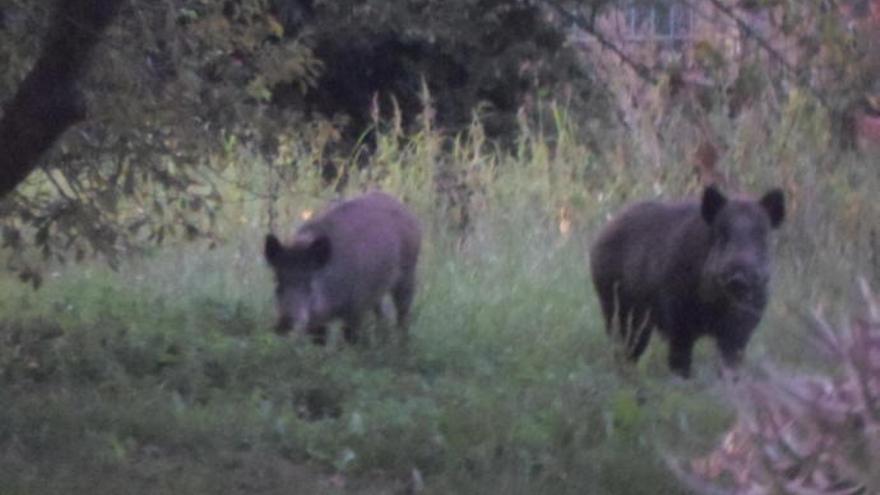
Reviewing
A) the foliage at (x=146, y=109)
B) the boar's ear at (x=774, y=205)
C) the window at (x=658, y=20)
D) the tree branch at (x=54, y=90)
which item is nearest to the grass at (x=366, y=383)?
the boar's ear at (x=774, y=205)

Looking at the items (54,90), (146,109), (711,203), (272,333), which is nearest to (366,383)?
(272,333)

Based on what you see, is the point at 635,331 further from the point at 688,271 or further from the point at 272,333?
the point at 272,333

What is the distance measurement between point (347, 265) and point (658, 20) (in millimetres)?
3494

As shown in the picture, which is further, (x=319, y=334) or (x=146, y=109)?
(x=319, y=334)

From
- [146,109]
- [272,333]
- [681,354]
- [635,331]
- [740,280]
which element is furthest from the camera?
[635,331]

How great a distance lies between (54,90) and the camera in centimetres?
834

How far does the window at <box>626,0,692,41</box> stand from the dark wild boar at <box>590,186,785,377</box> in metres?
1.07

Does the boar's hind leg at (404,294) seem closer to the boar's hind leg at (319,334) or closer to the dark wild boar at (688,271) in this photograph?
the boar's hind leg at (319,334)

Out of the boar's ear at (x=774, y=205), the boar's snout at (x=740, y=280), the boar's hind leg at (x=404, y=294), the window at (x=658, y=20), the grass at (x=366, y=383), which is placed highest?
the window at (x=658, y=20)

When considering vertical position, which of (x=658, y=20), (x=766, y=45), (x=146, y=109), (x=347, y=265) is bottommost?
(x=347, y=265)

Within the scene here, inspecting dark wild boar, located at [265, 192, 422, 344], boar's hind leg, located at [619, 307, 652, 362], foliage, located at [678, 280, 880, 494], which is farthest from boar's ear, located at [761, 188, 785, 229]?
foliage, located at [678, 280, 880, 494]

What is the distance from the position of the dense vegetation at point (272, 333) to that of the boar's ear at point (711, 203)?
22.9 inches

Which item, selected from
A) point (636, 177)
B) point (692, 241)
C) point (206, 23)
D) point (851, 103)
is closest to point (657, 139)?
point (636, 177)

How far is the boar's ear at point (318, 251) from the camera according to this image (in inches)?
463
